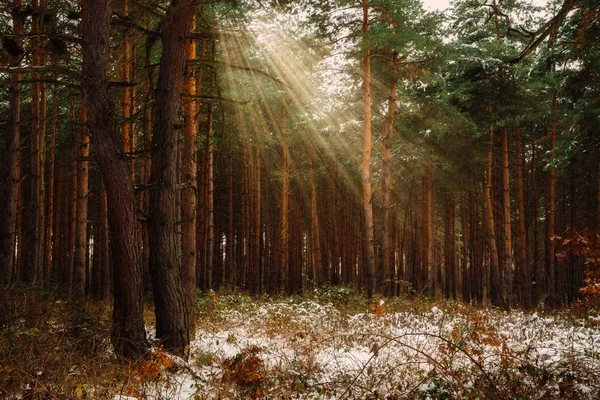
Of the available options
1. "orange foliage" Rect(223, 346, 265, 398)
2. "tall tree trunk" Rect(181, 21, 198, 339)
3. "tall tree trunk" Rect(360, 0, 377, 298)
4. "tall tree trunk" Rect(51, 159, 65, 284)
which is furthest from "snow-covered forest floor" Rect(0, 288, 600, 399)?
"tall tree trunk" Rect(51, 159, 65, 284)

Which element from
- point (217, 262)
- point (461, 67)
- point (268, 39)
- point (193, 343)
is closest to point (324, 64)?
point (461, 67)

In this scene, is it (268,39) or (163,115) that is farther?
(268,39)

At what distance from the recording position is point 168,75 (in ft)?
19.6

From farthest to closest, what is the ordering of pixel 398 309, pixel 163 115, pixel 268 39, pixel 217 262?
pixel 217 262
pixel 398 309
pixel 268 39
pixel 163 115

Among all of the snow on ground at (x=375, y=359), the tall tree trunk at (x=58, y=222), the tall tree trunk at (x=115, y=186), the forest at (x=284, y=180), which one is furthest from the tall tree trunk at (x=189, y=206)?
the tall tree trunk at (x=58, y=222)

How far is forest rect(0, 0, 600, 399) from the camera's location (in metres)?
4.95

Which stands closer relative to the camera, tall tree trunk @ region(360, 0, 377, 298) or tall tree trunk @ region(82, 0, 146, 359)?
tall tree trunk @ region(82, 0, 146, 359)

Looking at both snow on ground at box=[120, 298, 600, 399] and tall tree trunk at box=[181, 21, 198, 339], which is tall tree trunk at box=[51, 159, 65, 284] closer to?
snow on ground at box=[120, 298, 600, 399]

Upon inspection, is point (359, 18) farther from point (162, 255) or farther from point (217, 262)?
point (217, 262)

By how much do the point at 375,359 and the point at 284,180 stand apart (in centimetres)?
1300

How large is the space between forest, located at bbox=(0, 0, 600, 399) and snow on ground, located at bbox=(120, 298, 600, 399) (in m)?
0.06

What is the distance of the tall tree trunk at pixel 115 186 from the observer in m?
5.34

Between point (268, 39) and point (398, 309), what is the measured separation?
8.10m

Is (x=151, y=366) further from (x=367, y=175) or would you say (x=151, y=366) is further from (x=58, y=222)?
(x=58, y=222)
